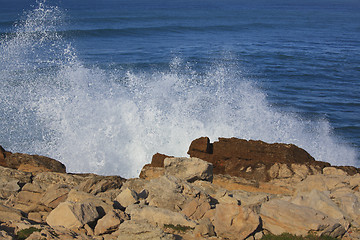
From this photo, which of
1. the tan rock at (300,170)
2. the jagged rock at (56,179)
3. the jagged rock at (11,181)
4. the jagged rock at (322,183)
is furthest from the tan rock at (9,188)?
the tan rock at (300,170)

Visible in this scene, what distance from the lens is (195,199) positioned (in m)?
9.09

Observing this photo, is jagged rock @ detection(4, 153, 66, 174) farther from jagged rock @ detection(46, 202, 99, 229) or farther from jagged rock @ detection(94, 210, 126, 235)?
jagged rock @ detection(94, 210, 126, 235)

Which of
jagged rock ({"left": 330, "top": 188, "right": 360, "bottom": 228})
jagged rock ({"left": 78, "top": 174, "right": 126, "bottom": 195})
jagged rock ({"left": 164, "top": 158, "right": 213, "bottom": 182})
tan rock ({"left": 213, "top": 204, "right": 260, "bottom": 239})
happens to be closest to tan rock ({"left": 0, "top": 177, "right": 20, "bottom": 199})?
jagged rock ({"left": 78, "top": 174, "right": 126, "bottom": 195})

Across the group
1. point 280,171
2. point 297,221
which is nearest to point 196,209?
point 297,221

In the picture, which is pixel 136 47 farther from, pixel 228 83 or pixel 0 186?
pixel 0 186

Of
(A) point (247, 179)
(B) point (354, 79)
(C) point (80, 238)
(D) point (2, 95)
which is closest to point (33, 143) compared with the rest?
(D) point (2, 95)

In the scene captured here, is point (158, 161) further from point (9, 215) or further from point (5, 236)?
point (5, 236)

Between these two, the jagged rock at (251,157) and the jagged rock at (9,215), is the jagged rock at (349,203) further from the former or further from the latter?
the jagged rock at (9,215)

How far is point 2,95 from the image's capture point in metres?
22.6

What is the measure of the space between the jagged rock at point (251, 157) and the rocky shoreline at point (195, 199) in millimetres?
26

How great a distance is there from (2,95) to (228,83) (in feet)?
41.5

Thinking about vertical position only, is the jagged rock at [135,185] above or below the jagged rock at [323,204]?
below

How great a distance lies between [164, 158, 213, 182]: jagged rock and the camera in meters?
10.5

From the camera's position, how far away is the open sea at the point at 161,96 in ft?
57.6
